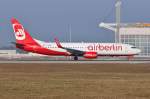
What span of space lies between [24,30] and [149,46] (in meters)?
52.2

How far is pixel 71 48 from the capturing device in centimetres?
10594

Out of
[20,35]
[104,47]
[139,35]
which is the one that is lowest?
[104,47]

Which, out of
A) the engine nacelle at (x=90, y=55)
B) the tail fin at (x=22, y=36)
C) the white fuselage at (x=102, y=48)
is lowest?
the engine nacelle at (x=90, y=55)

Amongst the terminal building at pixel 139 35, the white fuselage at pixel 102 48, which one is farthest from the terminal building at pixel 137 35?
the white fuselage at pixel 102 48

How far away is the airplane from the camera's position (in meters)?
105

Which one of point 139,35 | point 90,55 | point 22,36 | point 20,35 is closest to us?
point 90,55

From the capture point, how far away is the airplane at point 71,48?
343ft

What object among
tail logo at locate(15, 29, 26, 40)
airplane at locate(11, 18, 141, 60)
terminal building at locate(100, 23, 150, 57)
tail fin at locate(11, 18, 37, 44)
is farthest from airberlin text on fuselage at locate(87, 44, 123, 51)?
terminal building at locate(100, 23, 150, 57)

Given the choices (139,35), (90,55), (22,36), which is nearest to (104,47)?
(90,55)

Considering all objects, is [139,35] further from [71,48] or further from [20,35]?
[20,35]

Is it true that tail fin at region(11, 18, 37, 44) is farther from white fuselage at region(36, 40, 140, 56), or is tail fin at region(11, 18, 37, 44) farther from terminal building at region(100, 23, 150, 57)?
terminal building at region(100, 23, 150, 57)

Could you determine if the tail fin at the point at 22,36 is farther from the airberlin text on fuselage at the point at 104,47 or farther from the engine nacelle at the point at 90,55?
the airberlin text on fuselage at the point at 104,47
